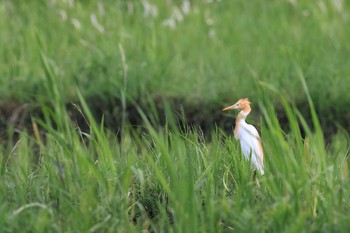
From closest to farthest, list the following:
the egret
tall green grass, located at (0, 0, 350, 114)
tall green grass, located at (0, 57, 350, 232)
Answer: tall green grass, located at (0, 57, 350, 232) < the egret < tall green grass, located at (0, 0, 350, 114)

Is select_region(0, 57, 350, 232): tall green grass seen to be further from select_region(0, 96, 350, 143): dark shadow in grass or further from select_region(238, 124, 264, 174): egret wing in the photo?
select_region(0, 96, 350, 143): dark shadow in grass

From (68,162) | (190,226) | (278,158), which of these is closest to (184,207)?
(190,226)

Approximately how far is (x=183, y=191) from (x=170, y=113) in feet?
0.82

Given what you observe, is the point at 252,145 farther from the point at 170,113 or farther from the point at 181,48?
the point at 181,48

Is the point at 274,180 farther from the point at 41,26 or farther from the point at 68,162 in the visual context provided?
the point at 41,26

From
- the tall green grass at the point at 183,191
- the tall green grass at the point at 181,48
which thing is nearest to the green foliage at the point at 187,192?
the tall green grass at the point at 183,191

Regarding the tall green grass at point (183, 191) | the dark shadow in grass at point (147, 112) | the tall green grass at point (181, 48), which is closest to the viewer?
the tall green grass at point (183, 191)

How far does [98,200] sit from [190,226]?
458 millimetres

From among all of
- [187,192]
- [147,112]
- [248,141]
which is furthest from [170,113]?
[147,112]

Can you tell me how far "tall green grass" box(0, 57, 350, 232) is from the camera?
8.15 feet

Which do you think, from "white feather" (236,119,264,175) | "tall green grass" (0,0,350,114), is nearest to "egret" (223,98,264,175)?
"white feather" (236,119,264,175)

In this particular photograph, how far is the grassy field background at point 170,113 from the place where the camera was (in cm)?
256

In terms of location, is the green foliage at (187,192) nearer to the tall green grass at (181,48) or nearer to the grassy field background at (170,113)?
the grassy field background at (170,113)

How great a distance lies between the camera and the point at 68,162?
9.17ft
